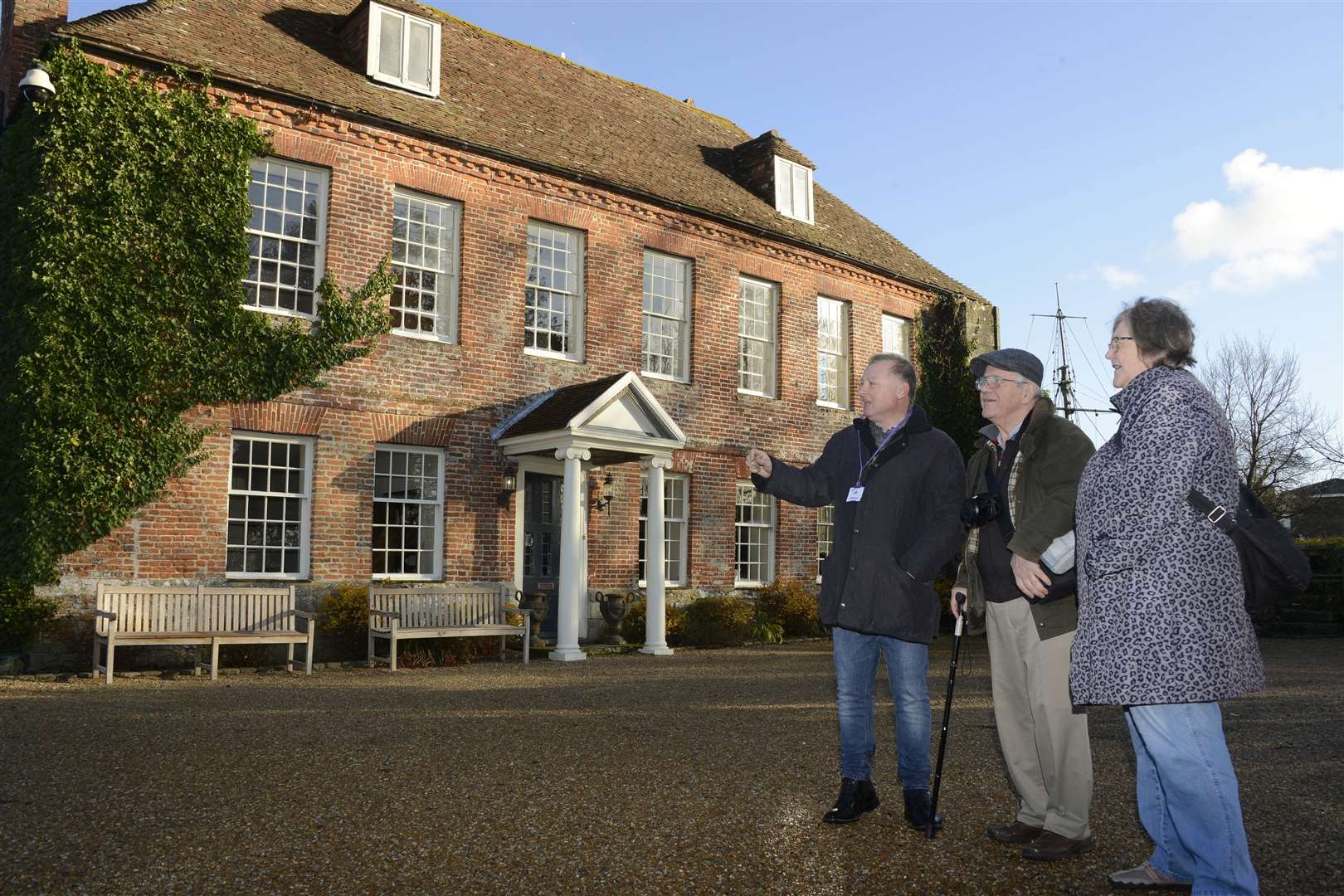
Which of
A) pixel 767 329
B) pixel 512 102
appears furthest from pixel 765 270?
pixel 512 102

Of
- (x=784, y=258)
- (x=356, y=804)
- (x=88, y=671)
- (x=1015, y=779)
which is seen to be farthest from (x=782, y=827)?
(x=784, y=258)

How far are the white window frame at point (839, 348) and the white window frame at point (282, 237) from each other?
9354 mm

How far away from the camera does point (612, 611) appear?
599 inches

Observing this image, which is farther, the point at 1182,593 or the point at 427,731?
the point at 427,731

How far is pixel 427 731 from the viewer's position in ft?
24.6

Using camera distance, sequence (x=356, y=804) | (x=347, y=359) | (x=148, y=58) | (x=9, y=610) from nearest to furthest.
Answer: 1. (x=356, y=804)
2. (x=9, y=610)
3. (x=148, y=58)
4. (x=347, y=359)

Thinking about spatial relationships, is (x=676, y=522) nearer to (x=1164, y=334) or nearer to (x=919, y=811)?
(x=919, y=811)

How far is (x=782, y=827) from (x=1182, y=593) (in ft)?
7.15

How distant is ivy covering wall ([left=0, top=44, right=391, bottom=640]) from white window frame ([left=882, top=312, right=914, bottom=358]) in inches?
461

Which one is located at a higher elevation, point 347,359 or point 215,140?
point 215,140

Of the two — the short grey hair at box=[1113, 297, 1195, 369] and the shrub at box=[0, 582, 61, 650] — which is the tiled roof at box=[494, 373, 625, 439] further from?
the short grey hair at box=[1113, 297, 1195, 369]

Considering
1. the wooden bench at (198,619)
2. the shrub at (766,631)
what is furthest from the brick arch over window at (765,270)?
the wooden bench at (198,619)

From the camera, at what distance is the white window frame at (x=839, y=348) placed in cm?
1923

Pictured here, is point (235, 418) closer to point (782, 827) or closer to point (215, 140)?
point (215, 140)
